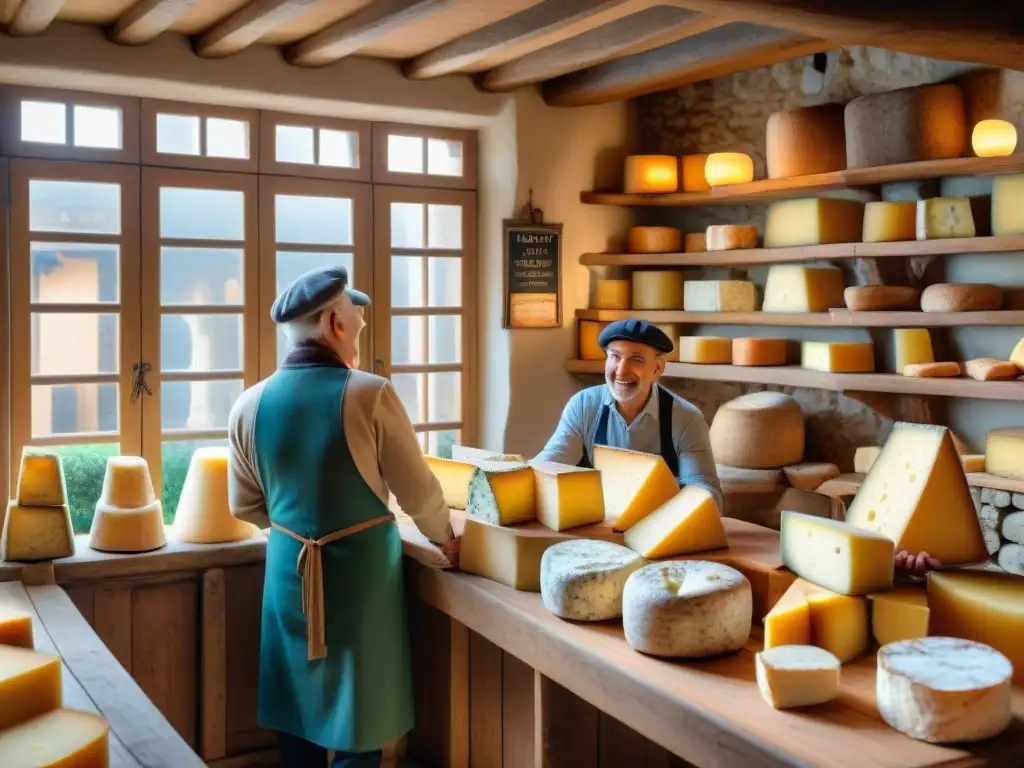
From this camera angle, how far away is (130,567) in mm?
3283

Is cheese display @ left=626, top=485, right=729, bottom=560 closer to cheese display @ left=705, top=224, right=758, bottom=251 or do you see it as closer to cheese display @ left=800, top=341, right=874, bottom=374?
cheese display @ left=800, top=341, right=874, bottom=374

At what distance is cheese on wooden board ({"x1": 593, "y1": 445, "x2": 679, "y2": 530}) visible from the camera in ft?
8.82

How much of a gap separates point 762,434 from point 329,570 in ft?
7.35

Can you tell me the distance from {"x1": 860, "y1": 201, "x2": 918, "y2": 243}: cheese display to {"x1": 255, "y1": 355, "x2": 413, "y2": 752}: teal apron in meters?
2.31

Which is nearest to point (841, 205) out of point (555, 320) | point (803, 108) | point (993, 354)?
point (803, 108)

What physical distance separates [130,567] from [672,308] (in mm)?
2790

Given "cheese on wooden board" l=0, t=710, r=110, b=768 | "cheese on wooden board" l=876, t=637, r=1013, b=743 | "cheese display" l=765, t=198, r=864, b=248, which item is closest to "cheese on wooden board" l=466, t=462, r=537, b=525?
"cheese on wooden board" l=876, t=637, r=1013, b=743

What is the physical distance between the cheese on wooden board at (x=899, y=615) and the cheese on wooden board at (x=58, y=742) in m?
1.38

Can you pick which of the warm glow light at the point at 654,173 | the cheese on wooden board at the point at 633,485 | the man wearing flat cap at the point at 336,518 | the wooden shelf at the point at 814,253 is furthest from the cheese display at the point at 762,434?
the man wearing flat cap at the point at 336,518

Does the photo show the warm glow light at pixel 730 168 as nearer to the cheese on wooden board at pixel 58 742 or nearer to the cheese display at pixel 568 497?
the cheese display at pixel 568 497

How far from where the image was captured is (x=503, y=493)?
272 cm

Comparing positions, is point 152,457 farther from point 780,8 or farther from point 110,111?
point 780,8

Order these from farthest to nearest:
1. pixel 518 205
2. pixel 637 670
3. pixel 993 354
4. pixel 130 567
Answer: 1. pixel 518 205
2. pixel 993 354
3. pixel 130 567
4. pixel 637 670

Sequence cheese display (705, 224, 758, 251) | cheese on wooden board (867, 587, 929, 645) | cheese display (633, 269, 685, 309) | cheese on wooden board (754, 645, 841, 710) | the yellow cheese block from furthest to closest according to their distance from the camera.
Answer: cheese display (633, 269, 685, 309), cheese display (705, 224, 758, 251), cheese on wooden board (867, 587, 929, 645), cheese on wooden board (754, 645, 841, 710), the yellow cheese block
